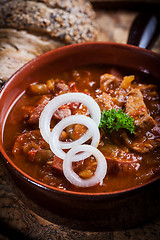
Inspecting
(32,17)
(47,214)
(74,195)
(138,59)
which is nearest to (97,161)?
(74,195)

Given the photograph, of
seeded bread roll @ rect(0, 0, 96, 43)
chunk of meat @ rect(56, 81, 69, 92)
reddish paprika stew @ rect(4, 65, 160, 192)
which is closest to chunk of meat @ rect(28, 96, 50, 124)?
reddish paprika stew @ rect(4, 65, 160, 192)

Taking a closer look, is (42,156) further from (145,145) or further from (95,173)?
(145,145)

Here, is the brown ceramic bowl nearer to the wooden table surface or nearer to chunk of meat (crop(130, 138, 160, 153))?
the wooden table surface

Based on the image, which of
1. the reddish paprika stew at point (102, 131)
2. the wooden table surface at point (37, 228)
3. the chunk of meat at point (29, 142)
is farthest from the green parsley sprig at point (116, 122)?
the wooden table surface at point (37, 228)

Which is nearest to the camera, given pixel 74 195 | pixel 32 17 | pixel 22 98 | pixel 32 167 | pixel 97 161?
pixel 74 195

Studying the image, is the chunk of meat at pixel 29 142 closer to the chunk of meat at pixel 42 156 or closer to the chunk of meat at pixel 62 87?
the chunk of meat at pixel 42 156

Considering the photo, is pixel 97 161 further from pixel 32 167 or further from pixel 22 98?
pixel 22 98

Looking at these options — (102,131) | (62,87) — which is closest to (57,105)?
(102,131)
